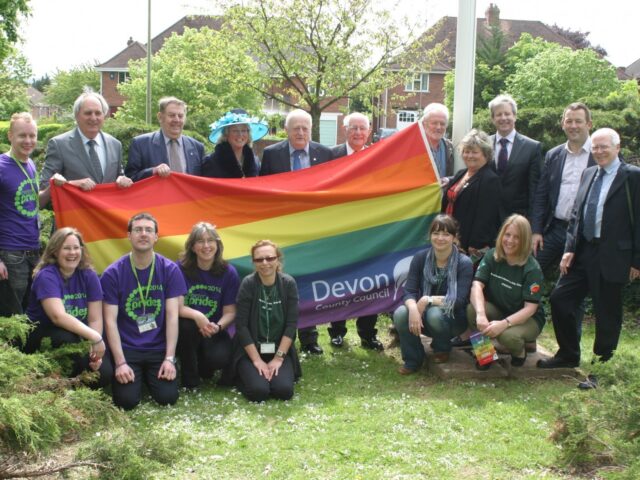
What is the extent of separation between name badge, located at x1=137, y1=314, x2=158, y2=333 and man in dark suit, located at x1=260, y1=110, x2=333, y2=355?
1.75 m

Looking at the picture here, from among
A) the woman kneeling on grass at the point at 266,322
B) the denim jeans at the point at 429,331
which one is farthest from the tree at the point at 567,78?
the woman kneeling on grass at the point at 266,322

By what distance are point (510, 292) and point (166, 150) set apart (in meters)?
3.34

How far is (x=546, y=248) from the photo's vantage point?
251 inches

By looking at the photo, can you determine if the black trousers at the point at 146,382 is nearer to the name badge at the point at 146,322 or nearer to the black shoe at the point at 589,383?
the name badge at the point at 146,322

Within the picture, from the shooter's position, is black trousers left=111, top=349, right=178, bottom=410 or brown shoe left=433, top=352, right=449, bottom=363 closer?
black trousers left=111, top=349, right=178, bottom=410

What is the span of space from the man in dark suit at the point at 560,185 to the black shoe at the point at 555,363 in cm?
86

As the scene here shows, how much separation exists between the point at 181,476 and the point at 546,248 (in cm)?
389

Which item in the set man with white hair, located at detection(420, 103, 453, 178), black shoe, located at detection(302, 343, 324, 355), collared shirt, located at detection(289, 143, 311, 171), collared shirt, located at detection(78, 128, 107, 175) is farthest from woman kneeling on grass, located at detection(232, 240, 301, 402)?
man with white hair, located at detection(420, 103, 453, 178)

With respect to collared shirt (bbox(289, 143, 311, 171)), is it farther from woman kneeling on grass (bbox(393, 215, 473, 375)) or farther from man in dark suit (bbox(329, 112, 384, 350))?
woman kneeling on grass (bbox(393, 215, 473, 375))

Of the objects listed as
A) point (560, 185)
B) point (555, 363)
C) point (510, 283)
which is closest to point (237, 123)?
point (510, 283)

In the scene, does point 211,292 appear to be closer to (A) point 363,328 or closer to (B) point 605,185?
(A) point 363,328

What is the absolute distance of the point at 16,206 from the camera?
5.54 metres

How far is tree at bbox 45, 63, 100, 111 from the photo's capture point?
7688 cm

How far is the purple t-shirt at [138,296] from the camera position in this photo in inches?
215
